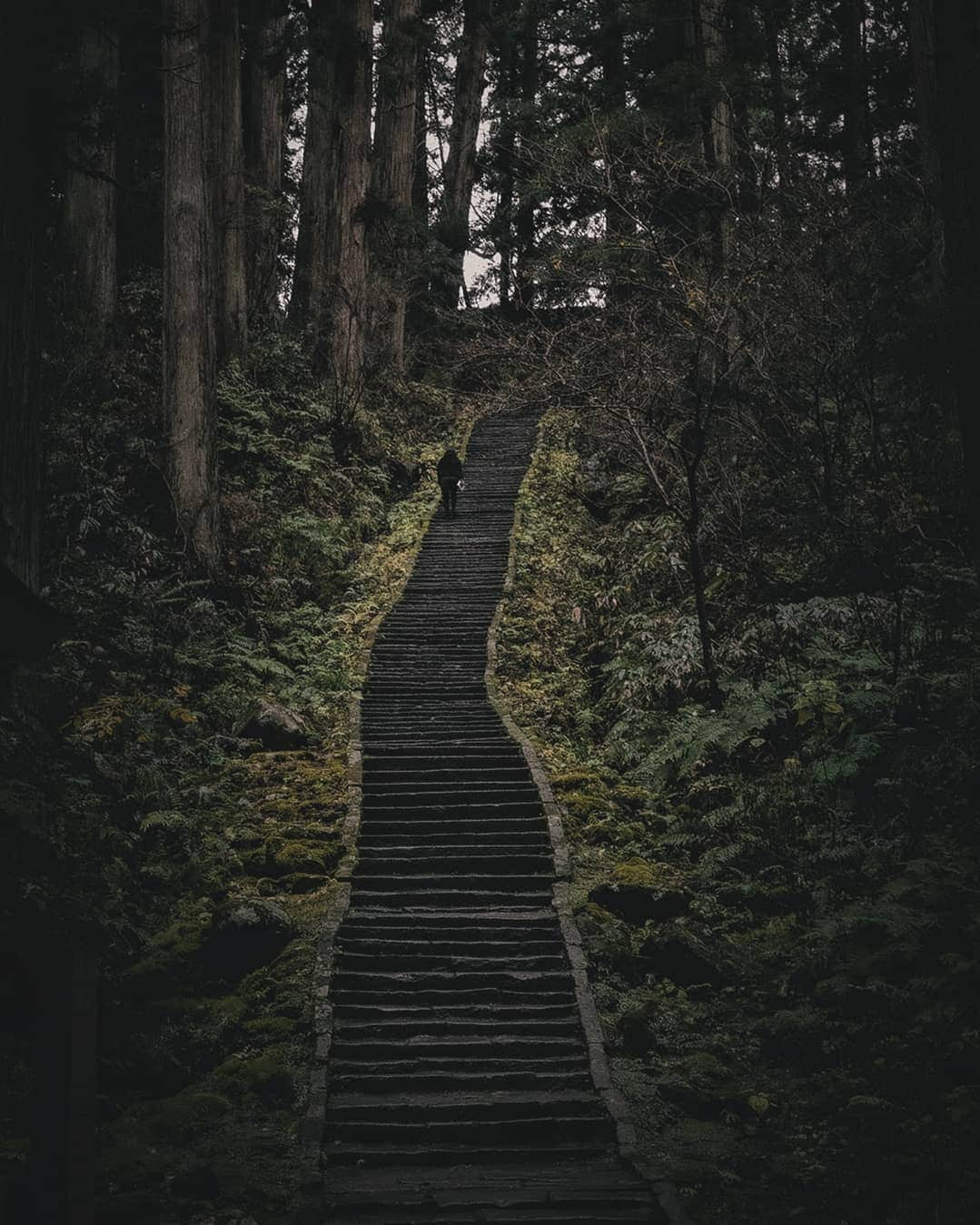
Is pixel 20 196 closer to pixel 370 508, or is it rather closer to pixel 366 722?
pixel 366 722

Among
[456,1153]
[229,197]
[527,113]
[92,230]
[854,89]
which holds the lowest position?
[456,1153]

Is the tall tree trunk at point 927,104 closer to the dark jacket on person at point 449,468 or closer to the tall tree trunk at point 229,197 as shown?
the dark jacket on person at point 449,468

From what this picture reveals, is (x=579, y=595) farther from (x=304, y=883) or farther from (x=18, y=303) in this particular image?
(x=18, y=303)

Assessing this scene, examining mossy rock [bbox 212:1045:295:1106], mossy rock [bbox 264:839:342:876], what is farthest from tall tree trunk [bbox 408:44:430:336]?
mossy rock [bbox 212:1045:295:1106]

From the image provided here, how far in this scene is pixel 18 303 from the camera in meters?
3.82

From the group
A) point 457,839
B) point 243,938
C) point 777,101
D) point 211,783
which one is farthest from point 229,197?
point 243,938

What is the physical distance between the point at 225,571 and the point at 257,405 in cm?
570

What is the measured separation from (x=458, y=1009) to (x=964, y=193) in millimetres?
6934

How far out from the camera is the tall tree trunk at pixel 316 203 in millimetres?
22391

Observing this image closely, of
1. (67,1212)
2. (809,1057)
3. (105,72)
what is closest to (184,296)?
(105,72)

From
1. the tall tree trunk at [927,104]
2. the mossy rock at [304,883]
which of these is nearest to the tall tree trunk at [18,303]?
the mossy rock at [304,883]

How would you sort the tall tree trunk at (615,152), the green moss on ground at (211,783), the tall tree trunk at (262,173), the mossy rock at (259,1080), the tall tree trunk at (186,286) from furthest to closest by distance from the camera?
the tall tree trunk at (262,173), the tall tree trunk at (186,286), the tall tree trunk at (615,152), the mossy rock at (259,1080), the green moss on ground at (211,783)

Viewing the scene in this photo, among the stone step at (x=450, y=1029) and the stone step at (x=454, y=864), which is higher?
the stone step at (x=454, y=864)

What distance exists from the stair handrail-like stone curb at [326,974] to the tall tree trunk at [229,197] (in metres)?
10.2
